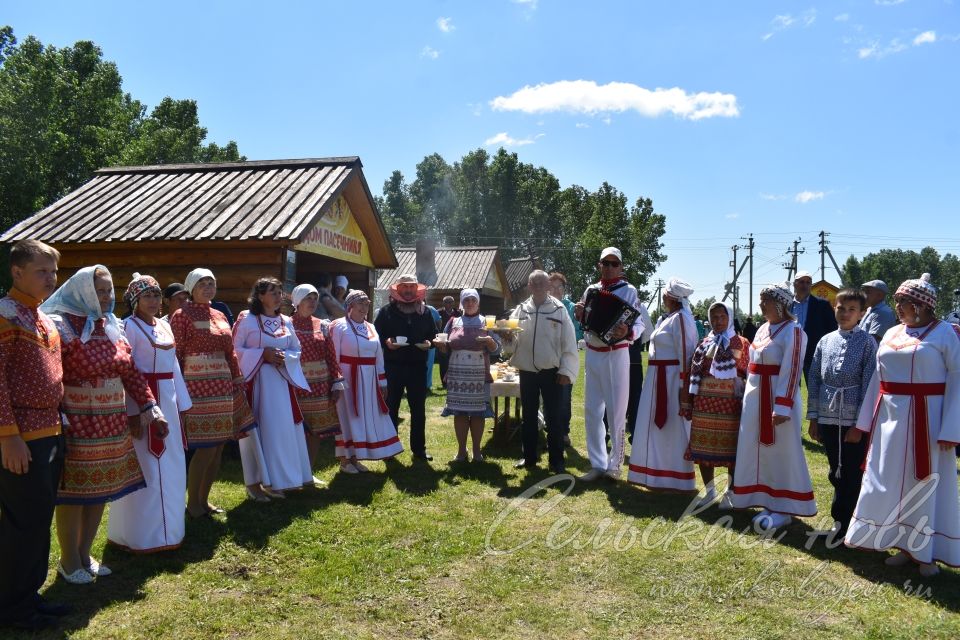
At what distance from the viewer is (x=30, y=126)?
875 inches

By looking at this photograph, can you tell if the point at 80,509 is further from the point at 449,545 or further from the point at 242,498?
the point at 449,545

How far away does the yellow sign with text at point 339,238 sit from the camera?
9570 mm

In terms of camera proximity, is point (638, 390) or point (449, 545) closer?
point (449, 545)

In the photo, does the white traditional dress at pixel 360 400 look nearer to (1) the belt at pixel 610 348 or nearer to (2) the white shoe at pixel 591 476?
(2) the white shoe at pixel 591 476

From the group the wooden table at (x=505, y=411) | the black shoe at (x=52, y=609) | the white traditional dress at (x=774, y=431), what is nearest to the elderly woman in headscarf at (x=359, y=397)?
the wooden table at (x=505, y=411)

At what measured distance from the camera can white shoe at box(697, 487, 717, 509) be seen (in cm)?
566

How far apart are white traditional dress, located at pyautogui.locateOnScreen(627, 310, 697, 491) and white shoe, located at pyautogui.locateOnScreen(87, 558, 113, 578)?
4.24 m

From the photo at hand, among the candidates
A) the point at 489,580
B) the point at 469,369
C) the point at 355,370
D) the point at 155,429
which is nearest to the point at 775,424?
the point at 489,580

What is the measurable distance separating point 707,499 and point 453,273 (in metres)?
22.9

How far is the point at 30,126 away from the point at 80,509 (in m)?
23.7

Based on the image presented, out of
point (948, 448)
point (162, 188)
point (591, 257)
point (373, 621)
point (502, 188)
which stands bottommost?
point (373, 621)

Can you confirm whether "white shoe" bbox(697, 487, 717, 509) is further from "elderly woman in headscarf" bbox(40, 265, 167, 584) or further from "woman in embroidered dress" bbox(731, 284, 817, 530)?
"elderly woman in headscarf" bbox(40, 265, 167, 584)

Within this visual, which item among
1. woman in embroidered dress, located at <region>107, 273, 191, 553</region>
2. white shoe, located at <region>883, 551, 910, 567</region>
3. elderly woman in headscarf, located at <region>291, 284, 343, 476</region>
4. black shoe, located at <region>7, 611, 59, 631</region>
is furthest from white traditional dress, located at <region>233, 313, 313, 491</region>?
white shoe, located at <region>883, 551, 910, 567</region>

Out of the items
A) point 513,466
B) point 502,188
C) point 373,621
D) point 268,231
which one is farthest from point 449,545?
point 502,188
